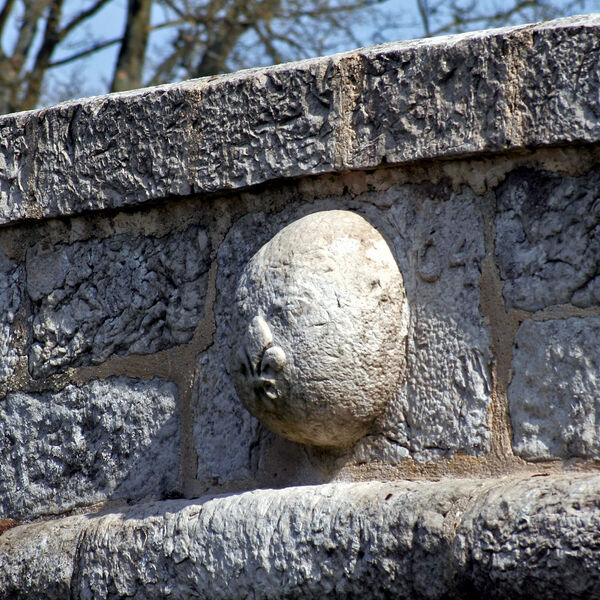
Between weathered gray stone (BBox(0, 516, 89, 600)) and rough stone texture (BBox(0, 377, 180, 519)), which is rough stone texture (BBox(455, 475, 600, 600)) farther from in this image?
weathered gray stone (BBox(0, 516, 89, 600))

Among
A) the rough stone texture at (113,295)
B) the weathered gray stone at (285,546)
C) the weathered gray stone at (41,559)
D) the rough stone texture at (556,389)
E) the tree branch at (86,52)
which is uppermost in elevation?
the tree branch at (86,52)

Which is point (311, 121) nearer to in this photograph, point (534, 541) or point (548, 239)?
point (548, 239)

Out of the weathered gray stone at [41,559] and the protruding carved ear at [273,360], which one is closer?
the protruding carved ear at [273,360]

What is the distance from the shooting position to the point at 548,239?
180 centimetres

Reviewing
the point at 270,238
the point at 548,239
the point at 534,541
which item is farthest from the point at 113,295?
the point at 534,541

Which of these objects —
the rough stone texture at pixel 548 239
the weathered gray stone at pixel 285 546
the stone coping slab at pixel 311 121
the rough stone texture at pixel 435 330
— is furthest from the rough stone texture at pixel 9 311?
the rough stone texture at pixel 548 239

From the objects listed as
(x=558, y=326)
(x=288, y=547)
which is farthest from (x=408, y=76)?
(x=288, y=547)

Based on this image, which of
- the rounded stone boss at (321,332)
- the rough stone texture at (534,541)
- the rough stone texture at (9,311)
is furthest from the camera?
the rough stone texture at (9,311)

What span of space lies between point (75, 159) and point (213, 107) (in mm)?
380

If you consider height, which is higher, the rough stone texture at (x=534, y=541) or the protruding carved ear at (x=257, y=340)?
the protruding carved ear at (x=257, y=340)

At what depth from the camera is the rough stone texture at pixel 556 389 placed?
172 cm

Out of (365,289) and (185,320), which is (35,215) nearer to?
(185,320)

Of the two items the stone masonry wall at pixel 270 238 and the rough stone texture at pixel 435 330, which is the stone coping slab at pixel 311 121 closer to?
the stone masonry wall at pixel 270 238

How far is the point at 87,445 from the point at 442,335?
0.87 m
